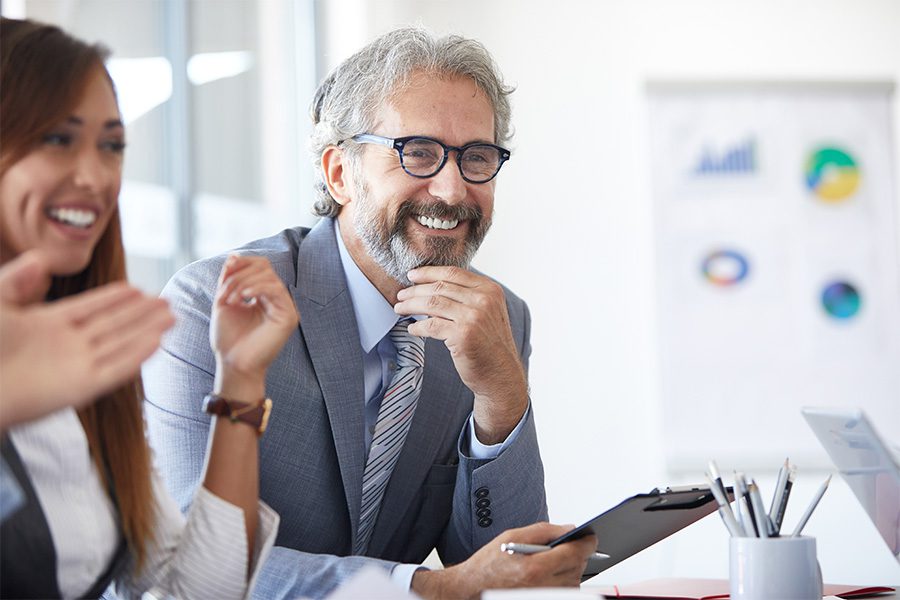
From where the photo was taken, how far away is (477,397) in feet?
6.01

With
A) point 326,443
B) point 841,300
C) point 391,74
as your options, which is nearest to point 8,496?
point 326,443

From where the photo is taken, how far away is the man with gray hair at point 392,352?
172 cm

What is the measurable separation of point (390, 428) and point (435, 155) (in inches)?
20.0

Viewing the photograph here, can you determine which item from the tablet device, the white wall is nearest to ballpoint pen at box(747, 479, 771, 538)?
the tablet device

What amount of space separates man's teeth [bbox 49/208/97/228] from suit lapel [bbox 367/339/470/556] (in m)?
0.88

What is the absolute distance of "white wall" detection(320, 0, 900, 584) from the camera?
12.7ft

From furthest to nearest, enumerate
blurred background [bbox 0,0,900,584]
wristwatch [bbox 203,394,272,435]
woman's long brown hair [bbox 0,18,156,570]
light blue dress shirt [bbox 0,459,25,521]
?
blurred background [bbox 0,0,900,584] < wristwatch [bbox 203,394,272,435] < woman's long brown hair [bbox 0,18,156,570] < light blue dress shirt [bbox 0,459,25,521]

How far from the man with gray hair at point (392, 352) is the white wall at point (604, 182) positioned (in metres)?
1.84

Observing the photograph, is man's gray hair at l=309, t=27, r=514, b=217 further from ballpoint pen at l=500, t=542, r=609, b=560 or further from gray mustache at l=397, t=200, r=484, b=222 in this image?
ballpoint pen at l=500, t=542, r=609, b=560

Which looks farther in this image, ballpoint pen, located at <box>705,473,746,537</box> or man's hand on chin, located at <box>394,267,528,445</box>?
man's hand on chin, located at <box>394,267,528,445</box>

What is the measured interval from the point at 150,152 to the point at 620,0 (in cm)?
185

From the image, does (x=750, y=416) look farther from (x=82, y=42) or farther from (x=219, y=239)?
(x=82, y=42)

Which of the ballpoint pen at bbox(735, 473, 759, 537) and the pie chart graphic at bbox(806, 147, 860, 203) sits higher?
the pie chart graphic at bbox(806, 147, 860, 203)

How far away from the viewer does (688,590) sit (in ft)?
5.31
